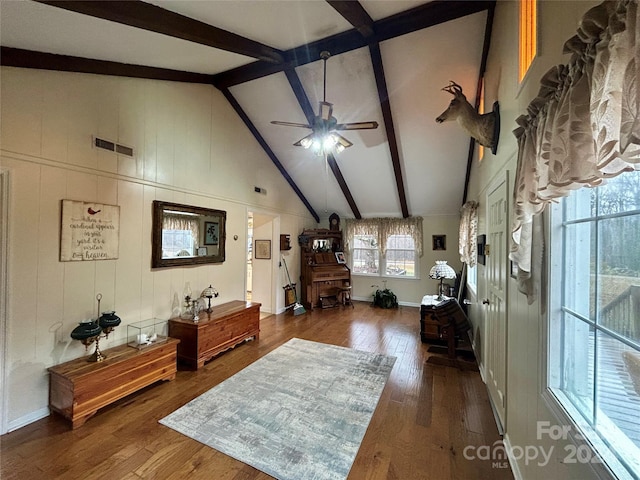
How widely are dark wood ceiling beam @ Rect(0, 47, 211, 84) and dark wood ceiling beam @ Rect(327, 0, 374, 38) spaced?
87.3 inches

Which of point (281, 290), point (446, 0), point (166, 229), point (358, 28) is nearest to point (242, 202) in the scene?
point (166, 229)

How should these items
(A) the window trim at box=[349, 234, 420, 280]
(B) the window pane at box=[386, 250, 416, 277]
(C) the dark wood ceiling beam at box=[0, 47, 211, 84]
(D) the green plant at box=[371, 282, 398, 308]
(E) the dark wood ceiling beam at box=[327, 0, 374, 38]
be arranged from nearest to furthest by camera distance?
(C) the dark wood ceiling beam at box=[0, 47, 211, 84], (E) the dark wood ceiling beam at box=[327, 0, 374, 38], (D) the green plant at box=[371, 282, 398, 308], (A) the window trim at box=[349, 234, 420, 280], (B) the window pane at box=[386, 250, 416, 277]

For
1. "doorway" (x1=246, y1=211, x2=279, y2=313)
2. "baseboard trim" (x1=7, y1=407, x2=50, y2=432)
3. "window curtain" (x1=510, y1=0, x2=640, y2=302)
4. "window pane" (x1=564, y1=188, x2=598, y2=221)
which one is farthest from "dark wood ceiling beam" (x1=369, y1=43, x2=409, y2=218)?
"baseboard trim" (x1=7, y1=407, x2=50, y2=432)

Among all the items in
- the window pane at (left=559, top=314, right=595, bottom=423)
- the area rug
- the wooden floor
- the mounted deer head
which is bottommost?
the wooden floor

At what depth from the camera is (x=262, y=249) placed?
571 cm

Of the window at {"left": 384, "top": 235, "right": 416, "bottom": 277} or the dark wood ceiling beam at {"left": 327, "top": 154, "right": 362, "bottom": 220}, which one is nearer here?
the dark wood ceiling beam at {"left": 327, "top": 154, "right": 362, "bottom": 220}

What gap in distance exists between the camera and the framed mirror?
3230mm

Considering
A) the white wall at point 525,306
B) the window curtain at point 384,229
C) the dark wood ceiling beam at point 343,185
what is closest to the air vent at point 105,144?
the dark wood ceiling beam at point 343,185

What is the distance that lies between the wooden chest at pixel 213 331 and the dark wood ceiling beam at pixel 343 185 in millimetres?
3064

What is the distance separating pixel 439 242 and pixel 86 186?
642 centimetres

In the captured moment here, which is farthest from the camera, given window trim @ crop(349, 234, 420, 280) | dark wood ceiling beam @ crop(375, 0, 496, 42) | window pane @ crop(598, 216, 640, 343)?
window trim @ crop(349, 234, 420, 280)

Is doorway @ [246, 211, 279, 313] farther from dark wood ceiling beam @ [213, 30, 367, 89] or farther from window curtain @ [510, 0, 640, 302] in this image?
window curtain @ [510, 0, 640, 302]

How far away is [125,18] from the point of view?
1956mm

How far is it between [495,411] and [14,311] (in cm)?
429
